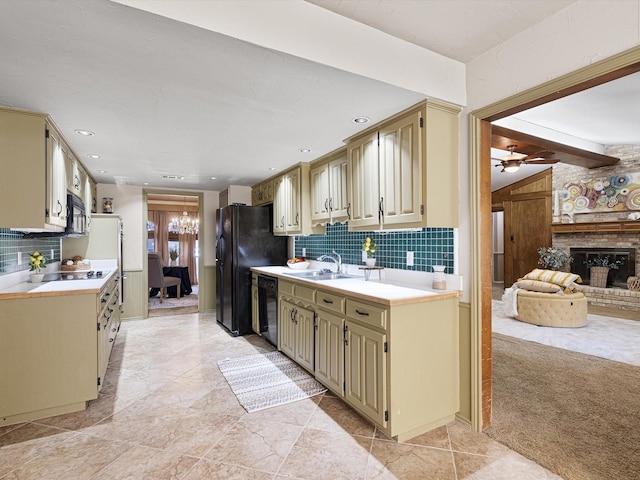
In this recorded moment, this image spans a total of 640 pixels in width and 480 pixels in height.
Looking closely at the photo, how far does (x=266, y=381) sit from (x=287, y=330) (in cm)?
56

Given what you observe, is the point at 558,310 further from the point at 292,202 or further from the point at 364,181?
the point at 292,202

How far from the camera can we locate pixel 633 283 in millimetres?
6137

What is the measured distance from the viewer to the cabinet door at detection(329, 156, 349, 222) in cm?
341

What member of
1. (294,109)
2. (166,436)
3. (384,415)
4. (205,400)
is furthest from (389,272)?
(166,436)

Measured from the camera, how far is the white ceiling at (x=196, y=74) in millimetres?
1520

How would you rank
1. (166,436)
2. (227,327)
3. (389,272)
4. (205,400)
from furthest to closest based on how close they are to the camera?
(227,327) → (389,272) → (205,400) → (166,436)

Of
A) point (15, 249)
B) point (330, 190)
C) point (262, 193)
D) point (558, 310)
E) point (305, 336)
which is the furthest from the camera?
point (262, 193)

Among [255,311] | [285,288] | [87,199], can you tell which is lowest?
[255,311]

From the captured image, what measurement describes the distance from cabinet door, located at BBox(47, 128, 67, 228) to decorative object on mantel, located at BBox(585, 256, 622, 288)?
8.73m

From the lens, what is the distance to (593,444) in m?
2.11

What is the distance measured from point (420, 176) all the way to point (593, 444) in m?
2.00

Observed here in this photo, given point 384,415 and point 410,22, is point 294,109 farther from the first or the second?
point 384,415

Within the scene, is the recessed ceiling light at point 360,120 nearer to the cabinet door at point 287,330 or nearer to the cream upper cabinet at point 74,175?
the cabinet door at point 287,330

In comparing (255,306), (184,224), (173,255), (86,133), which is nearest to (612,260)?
(255,306)
